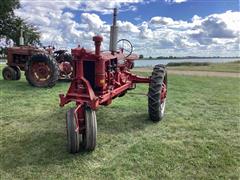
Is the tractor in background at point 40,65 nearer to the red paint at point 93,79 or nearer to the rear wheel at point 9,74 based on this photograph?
the rear wheel at point 9,74

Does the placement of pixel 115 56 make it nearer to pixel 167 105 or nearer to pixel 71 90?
pixel 71 90

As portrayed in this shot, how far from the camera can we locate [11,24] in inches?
963

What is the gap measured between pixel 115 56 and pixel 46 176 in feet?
9.44

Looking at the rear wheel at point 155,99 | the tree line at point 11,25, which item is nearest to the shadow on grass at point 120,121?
the rear wheel at point 155,99

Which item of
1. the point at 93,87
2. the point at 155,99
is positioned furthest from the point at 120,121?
the point at 93,87

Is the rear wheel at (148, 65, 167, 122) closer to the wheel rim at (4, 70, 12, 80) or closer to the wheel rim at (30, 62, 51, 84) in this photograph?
the wheel rim at (30, 62, 51, 84)

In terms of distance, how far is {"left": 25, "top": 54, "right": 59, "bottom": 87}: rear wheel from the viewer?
386 inches

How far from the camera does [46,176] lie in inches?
146

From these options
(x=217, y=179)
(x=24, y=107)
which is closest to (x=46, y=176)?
(x=217, y=179)

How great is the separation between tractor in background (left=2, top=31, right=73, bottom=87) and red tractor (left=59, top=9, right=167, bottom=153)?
3320 millimetres

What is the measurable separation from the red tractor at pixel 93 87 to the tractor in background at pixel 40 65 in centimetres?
332

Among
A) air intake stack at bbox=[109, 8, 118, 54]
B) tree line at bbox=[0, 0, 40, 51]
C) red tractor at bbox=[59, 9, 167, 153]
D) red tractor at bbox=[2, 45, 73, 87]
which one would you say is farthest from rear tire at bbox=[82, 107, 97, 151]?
tree line at bbox=[0, 0, 40, 51]

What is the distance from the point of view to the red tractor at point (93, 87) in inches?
170

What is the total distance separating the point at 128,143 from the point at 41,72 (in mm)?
5936
